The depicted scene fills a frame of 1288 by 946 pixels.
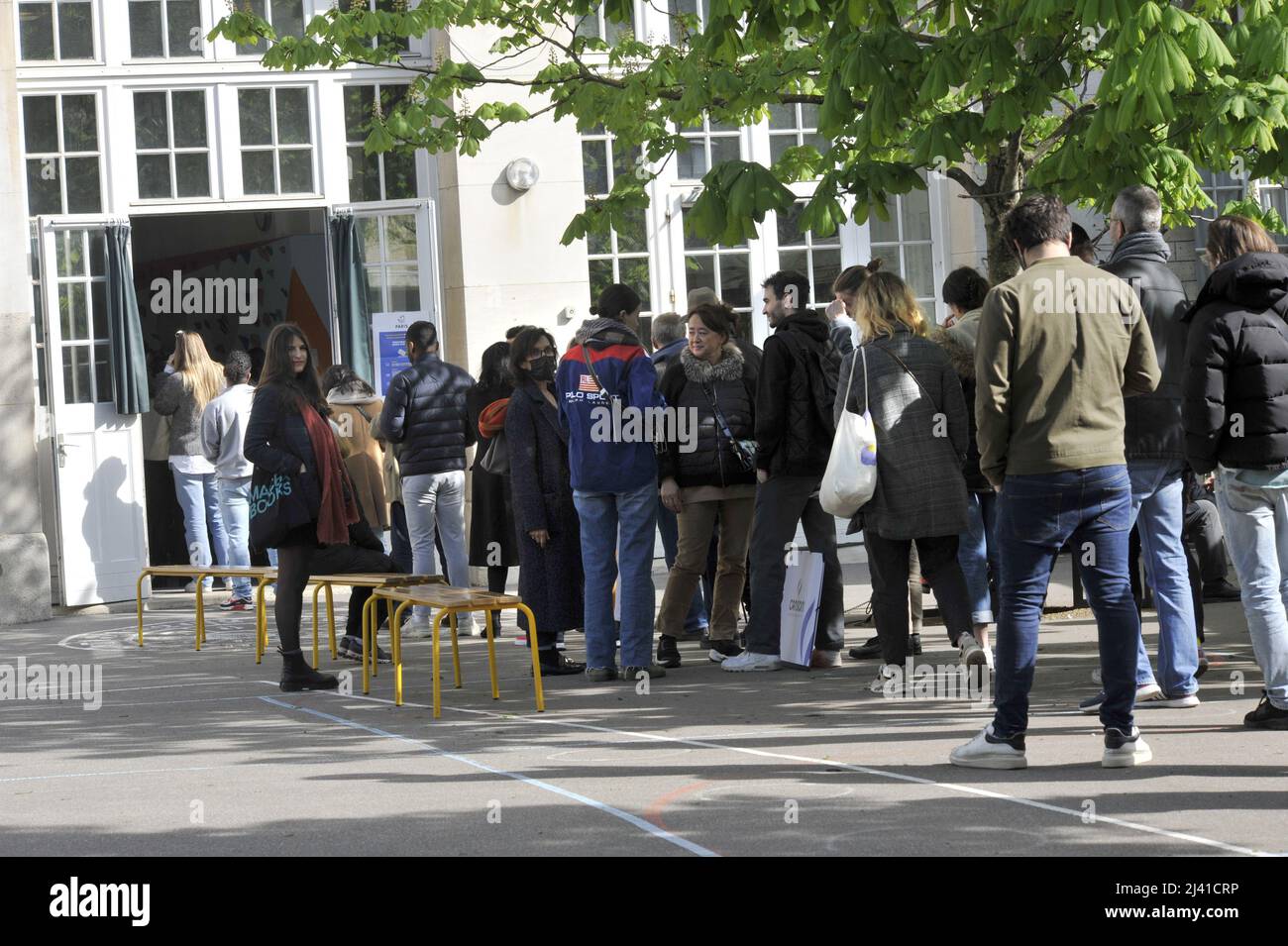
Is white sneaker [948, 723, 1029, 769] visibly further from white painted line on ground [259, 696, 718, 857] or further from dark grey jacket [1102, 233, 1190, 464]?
dark grey jacket [1102, 233, 1190, 464]

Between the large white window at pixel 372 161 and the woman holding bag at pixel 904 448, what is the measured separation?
8.56 metres

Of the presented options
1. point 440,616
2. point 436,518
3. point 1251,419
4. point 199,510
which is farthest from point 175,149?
point 1251,419

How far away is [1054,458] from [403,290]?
10.8 meters

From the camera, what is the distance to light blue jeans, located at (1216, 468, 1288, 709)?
24.3ft

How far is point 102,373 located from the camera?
1597cm

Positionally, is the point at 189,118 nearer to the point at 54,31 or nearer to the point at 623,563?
the point at 54,31

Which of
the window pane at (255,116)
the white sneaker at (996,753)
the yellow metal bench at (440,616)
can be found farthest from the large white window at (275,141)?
the white sneaker at (996,753)

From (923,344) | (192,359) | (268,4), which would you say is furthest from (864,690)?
(268,4)

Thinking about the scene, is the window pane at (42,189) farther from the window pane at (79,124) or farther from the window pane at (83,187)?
the window pane at (79,124)

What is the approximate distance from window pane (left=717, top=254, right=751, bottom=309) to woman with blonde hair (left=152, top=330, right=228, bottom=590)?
15.7 ft

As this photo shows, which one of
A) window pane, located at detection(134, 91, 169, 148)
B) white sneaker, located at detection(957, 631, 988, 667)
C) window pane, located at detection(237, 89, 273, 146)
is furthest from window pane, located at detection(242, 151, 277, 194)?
white sneaker, located at detection(957, 631, 988, 667)

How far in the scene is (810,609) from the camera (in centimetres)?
984
